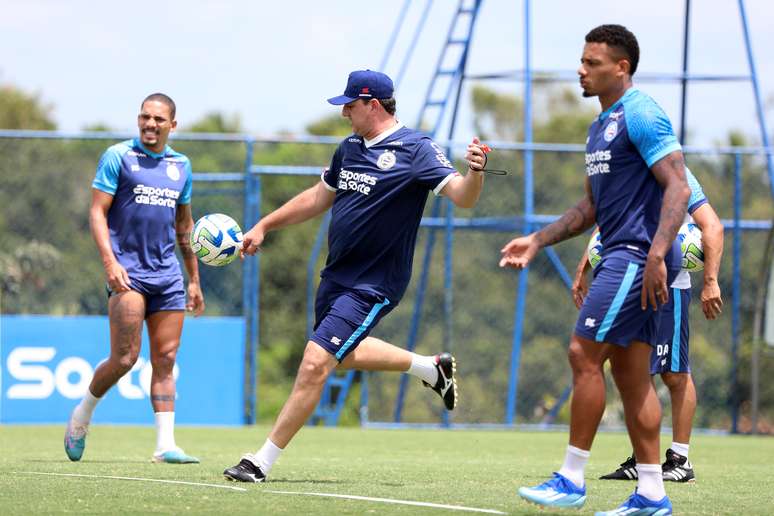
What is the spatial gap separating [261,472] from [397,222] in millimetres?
1588

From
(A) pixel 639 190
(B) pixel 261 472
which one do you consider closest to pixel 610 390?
(B) pixel 261 472

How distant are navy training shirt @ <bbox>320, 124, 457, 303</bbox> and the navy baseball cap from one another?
24 cm

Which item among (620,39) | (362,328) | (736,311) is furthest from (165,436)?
(736,311)

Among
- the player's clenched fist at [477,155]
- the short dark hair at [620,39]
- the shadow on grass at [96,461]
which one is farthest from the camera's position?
the shadow on grass at [96,461]

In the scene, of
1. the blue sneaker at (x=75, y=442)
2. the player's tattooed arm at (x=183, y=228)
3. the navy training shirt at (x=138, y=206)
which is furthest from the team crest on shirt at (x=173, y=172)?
the blue sneaker at (x=75, y=442)

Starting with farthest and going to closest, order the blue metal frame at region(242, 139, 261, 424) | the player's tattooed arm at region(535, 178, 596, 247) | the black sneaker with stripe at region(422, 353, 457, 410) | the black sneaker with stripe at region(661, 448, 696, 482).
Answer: the blue metal frame at region(242, 139, 261, 424)
the black sneaker with stripe at region(422, 353, 457, 410)
the black sneaker with stripe at region(661, 448, 696, 482)
the player's tattooed arm at region(535, 178, 596, 247)

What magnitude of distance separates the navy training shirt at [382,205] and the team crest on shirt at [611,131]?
1.65 m

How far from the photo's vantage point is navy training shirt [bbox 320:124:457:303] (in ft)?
26.5

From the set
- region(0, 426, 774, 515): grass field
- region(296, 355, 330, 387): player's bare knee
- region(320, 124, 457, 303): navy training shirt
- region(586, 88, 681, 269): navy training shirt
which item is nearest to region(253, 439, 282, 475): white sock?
region(0, 426, 774, 515): grass field

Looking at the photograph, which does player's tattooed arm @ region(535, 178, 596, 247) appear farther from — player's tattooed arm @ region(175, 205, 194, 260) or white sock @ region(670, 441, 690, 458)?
player's tattooed arm @ region(175, 205, 194, 260)

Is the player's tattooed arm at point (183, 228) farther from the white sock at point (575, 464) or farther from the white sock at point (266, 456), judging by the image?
the white sock at point (575, 464)

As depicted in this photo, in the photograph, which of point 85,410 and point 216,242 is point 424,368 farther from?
point 85,410

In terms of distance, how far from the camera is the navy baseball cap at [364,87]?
8086 mm

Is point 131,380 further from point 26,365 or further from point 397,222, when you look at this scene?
point 397,222
